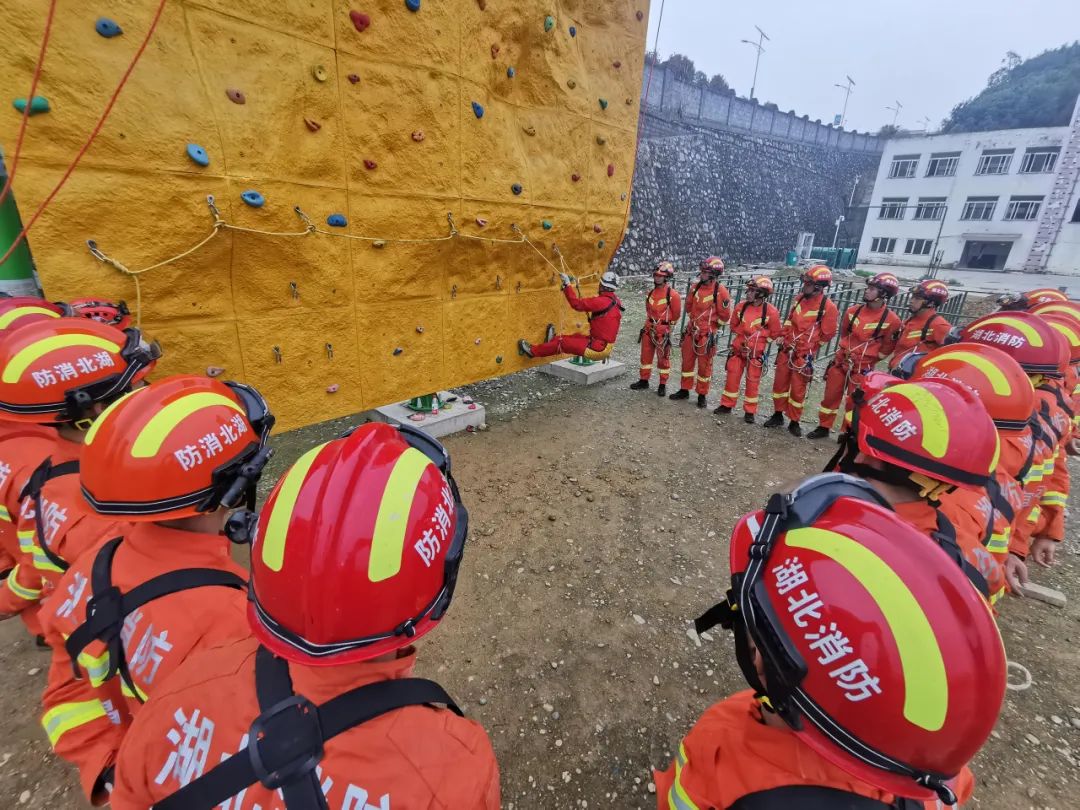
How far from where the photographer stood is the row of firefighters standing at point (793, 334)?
6164 mm

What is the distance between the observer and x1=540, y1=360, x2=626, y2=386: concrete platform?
8.10 meters

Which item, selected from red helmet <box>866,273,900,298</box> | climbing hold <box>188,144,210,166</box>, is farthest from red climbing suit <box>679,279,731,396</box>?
climbing hold <box>188,144,210,166</box>

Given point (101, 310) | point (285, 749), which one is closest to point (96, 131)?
point (101, 310)

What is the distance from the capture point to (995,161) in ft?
89.8

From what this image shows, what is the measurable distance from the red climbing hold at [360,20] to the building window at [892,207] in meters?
37.6

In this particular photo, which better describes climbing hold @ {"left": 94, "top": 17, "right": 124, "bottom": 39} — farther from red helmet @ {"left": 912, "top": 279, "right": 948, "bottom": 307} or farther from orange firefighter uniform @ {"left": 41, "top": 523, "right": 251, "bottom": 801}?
red helmet @ {"left": 912, "top": 279, "right": 948, "bottom": 307}

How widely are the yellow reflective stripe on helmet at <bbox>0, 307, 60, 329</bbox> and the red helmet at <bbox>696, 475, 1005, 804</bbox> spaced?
3.79 m

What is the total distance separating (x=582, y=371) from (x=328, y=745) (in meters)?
7.32

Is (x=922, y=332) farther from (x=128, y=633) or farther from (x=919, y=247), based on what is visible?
(x=919, y=247)

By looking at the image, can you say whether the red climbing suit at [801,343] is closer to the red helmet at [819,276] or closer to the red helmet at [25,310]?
the red helmet at [819,276]

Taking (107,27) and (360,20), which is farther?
(360,20)

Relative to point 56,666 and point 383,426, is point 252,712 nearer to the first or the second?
point 383,426

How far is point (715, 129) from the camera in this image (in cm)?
2730

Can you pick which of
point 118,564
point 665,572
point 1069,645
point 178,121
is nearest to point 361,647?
point 118,564
